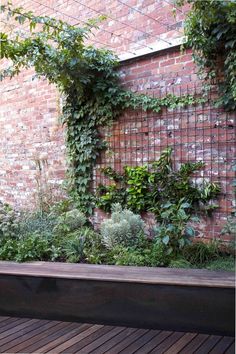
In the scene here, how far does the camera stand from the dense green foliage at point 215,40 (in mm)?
2781

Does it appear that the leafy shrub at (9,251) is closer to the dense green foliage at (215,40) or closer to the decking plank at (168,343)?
the decking plank at (168,343)

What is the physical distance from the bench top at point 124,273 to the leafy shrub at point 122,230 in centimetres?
39

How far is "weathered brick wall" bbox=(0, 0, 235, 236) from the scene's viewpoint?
344 cm

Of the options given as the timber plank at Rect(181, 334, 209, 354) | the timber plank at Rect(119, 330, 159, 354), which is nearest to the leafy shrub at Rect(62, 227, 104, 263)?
the timber plank at Rect(119, 330, 159, 354)

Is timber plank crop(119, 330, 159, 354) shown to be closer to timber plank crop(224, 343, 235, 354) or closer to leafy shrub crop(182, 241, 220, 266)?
timber plank crop(224, 343, 235, 354)

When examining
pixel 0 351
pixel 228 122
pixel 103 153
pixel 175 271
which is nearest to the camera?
pixel 0 351

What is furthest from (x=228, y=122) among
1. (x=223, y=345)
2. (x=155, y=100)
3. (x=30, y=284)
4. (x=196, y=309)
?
(x=30, y=284)

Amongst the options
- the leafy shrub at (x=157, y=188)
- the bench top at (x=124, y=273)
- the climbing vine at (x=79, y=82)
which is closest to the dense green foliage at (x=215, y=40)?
the climbing vine at (x=79, y=82)

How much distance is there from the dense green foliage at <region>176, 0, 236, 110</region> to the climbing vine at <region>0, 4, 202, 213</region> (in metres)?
0.32

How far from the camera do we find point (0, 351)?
221 centimetres

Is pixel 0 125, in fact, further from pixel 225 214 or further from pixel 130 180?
pixel 225 214

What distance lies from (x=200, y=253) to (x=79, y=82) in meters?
2.34

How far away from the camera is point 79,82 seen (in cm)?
394

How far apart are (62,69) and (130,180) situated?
57.9 inches
